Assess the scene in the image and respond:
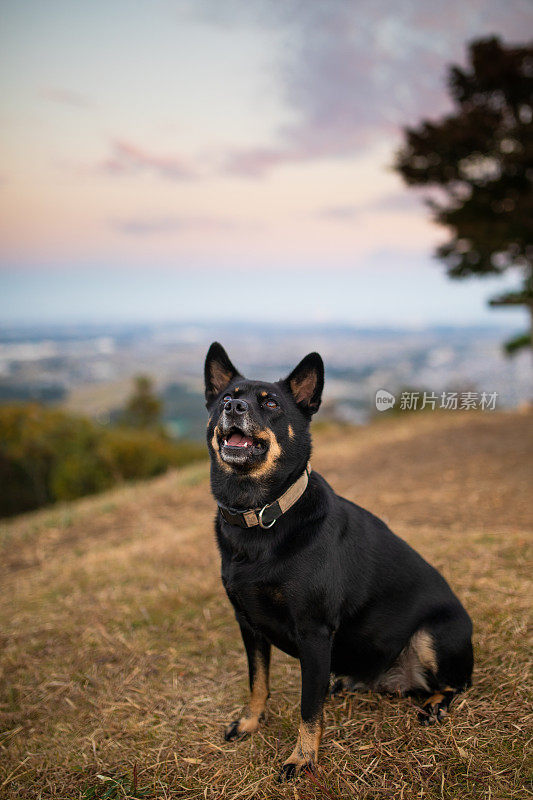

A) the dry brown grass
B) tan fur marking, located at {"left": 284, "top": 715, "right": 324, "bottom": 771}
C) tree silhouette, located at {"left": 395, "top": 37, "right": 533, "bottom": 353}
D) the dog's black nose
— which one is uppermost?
tree silhouette, located at {"left": 395, "top": 37, "right": 533, "bottom": 353}

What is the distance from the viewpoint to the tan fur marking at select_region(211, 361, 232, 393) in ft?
10.2

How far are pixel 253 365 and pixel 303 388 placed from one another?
8.70 meters

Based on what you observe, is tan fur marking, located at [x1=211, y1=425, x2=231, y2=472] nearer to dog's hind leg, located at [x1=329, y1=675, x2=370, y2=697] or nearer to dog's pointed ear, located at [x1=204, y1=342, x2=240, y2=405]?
dog's pointed ear, located at [x1=204, y1=342, x2=240, y2=405]

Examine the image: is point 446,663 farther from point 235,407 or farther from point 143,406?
point 143,406

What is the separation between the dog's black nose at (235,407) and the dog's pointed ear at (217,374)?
1.78 ft

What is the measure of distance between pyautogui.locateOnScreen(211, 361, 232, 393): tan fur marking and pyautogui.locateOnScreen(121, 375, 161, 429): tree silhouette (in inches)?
1535

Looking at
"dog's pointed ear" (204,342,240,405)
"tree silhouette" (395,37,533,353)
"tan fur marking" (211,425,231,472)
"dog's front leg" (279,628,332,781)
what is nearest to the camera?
"dog's front leg" (279,628,332,781)

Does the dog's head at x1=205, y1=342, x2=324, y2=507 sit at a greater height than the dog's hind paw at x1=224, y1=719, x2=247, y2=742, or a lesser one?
greater

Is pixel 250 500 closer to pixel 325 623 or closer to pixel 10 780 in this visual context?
pixel 325 623

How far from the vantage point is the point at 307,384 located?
289 cm

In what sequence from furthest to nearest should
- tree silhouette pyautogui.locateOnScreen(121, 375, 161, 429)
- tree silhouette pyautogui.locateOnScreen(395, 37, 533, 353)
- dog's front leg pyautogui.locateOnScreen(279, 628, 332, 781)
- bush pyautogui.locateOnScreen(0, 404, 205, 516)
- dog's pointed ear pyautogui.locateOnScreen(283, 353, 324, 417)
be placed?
tree silhouette pyautogui.locateOnScreen(121, 375, 161, 429) → bush pyautogui.locateOnScreen(0, 404, 205, 516) → tree silhouette pyautogui.locateOnScreen(395, 37, 533, 353) → dog's pointed ear pyautogui.locateOnScreen(283, 353, 324, 417) → dog's front leg pyautogui.locateOnScreen(279, 628, 332, 781)

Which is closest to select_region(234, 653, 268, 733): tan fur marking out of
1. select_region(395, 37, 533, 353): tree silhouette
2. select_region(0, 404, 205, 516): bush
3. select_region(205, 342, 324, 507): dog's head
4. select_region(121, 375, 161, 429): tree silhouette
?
select_region(205, 342, 324, 507): dog's head

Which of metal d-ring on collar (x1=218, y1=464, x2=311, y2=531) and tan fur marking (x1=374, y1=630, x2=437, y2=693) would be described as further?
tan fur marking (x1=374, y1=630, x2=437, y2=693)

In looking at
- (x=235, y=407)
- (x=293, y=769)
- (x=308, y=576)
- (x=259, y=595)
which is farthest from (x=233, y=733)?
(x=235, y=407)
